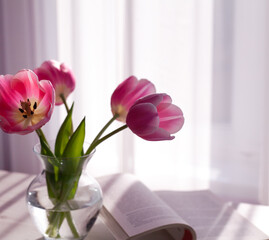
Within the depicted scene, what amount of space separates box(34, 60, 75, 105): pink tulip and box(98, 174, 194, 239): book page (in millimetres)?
265

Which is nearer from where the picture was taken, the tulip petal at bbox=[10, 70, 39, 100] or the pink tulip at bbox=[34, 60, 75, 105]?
the tulip petal at bbox=[10, 70, 39, 100]

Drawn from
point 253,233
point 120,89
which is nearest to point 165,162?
point 253,233

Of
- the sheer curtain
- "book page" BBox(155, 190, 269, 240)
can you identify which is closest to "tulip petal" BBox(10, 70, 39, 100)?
"book page" BBox(155, 190, 269, 240)

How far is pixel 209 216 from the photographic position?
99 centimetres

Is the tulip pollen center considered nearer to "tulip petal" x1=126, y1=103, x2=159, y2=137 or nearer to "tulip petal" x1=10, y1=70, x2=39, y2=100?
"tulip petal" x1=10, y1=70, x2=39, y2=100

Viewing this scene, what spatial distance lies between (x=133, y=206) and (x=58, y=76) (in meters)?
0.32

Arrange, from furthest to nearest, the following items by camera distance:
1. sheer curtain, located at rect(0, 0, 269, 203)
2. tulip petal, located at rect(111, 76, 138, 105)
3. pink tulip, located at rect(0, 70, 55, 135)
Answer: sheer curtain, located at rect(0, 0, 269, 203)
tulip petal, located at rect(111, 76, 138, 105)
pink tulip, located at rect(0, 70, 55, 135)

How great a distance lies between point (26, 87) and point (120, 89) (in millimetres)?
166

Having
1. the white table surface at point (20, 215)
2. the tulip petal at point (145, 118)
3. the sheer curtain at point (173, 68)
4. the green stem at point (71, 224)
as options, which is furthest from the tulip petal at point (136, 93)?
the sheer curtain at point (173, 68)

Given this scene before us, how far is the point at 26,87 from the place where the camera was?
68 centimetres

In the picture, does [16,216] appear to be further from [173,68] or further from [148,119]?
[173,68]

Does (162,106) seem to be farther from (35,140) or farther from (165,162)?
(35,140)

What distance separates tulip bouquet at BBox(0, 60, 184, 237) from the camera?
658mm

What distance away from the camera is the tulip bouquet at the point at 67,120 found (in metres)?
0.66
